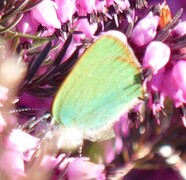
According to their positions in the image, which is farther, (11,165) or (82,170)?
(82,170)

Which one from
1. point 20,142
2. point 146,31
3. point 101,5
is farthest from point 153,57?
point 20,142

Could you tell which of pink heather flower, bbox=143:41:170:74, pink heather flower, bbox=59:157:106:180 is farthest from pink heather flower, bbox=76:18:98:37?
pink heather flower, bbox=59:157:106:180

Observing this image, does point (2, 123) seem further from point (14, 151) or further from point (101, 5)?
point (101, 5)

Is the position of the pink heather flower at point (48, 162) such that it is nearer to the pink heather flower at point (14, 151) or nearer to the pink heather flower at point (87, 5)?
the pink heather flower at point (14, 151)

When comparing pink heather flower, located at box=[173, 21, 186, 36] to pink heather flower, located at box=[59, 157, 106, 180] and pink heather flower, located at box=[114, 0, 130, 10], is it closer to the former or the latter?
pink heather flower, located at box=[114, 0, 130, 10]

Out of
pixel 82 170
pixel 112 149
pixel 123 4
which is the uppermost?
pixel 123 4

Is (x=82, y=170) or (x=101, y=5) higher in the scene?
(x=101, y=5)

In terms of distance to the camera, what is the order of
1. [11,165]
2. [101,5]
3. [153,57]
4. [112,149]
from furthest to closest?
[112,149] → [101,5] → [153,57] → [11,165]

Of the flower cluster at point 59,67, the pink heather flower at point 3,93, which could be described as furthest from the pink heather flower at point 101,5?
the pink heather flower at point 3,93
